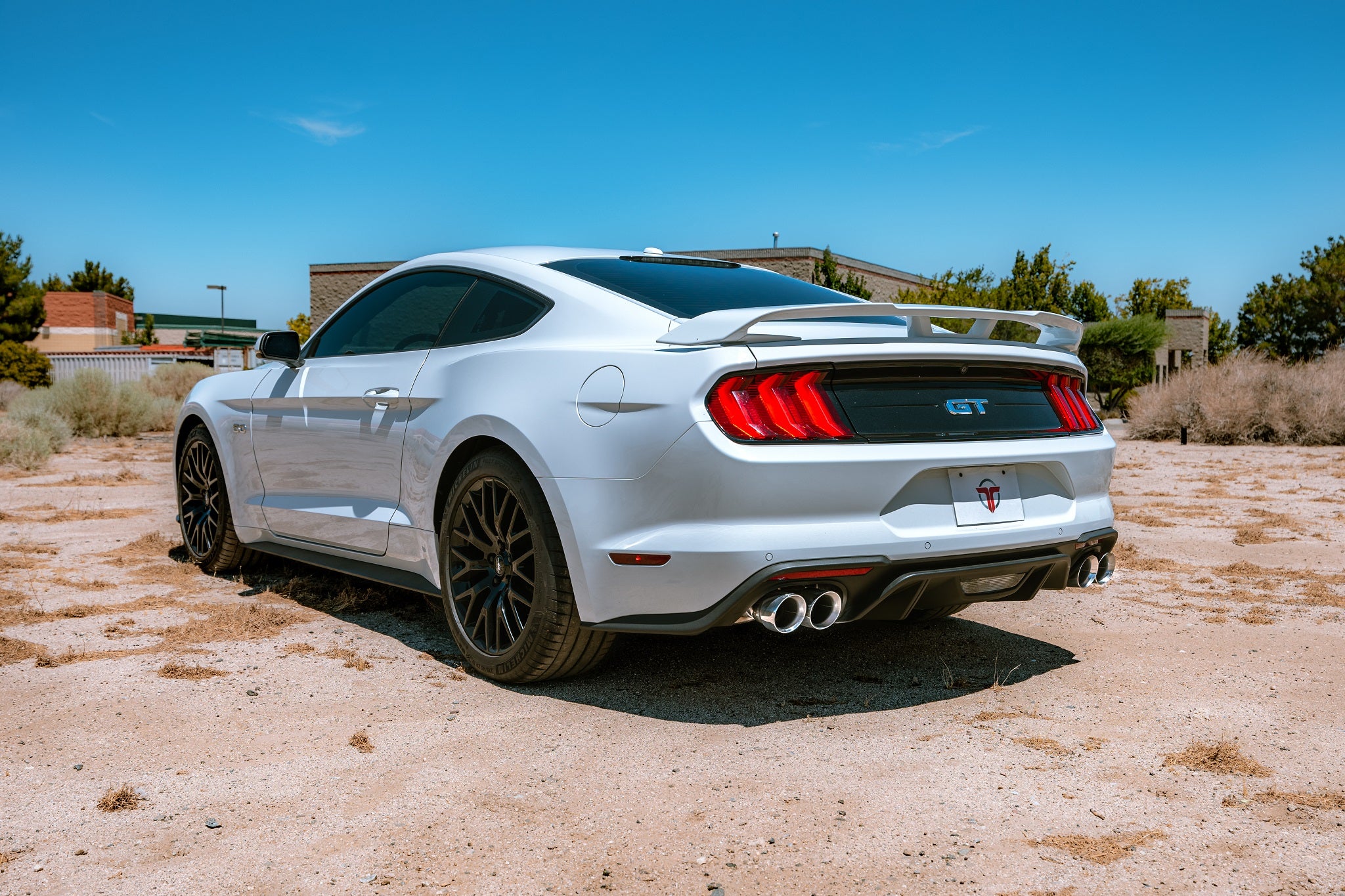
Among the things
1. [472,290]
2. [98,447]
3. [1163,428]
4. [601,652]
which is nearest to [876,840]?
[601,652]

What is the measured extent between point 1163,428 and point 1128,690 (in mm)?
17068

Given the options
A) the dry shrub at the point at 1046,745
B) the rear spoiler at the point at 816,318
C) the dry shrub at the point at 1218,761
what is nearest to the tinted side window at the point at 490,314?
the rear spoiler at the point at 816,318

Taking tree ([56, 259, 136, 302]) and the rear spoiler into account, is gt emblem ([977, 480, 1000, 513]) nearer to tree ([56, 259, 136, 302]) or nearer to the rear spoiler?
the rear spoiler

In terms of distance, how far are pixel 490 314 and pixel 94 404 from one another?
16.8 m

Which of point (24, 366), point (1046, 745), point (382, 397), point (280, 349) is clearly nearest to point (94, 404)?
point (280, 349)

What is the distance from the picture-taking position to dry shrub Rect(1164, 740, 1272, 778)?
3.14 metres

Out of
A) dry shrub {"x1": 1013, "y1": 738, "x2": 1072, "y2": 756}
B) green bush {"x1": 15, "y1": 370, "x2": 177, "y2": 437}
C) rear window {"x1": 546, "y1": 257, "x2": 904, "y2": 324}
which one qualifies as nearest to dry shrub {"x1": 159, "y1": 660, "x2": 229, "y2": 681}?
rear window {"x1": 546, "y1": 257, "x2": 904, "y2": 324}

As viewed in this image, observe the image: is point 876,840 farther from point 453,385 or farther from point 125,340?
point 125,340

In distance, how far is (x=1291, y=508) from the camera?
9297 millimetres

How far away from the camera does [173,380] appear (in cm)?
2748

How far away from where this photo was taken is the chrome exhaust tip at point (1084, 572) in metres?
3.92

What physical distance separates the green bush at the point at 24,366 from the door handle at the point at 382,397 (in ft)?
121

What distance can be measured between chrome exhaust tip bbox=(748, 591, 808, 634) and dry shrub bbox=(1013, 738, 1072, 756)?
0.76m

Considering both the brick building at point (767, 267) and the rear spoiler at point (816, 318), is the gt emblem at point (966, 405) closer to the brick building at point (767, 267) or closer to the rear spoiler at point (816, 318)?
the rear spoiler at point (816, 318)
